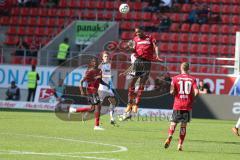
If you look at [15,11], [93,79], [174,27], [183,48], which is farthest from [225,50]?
[93,79]

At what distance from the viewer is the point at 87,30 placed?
129ft

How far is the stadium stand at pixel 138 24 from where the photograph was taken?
3784cm

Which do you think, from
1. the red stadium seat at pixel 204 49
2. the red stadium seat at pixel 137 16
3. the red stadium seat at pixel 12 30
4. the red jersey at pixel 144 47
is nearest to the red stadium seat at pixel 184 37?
the red stadium seat at pixel 204 49

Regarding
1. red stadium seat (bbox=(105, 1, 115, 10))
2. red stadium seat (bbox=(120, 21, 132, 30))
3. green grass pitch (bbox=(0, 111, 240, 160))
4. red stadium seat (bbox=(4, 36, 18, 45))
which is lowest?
green grass pitch (bbox=(0, 111, 240, 160))

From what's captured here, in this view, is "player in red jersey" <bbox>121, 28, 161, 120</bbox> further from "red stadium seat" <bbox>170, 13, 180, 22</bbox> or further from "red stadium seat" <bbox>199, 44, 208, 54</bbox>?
"red stadium seat" <bbox>170, 13, 180, 22</bbox>

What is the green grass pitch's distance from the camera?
1462 cm

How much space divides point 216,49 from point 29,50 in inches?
349

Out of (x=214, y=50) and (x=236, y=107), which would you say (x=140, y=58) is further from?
(x=214, y=50)

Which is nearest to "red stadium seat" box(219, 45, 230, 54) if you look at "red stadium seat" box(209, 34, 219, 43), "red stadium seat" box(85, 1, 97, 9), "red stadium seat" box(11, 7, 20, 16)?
"red stadium seat" box(209, 34, 219, 43)

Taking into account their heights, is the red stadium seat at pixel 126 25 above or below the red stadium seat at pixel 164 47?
above

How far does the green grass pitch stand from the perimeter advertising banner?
577 inches

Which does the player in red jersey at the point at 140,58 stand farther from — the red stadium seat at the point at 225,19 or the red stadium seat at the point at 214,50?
the red stadium seat at the point at 225,19

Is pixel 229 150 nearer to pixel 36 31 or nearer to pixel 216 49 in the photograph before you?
pixel 216 49

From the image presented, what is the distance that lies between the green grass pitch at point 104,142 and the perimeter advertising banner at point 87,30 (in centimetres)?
1467
